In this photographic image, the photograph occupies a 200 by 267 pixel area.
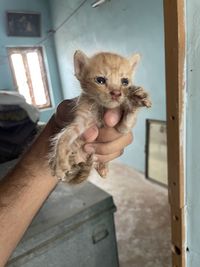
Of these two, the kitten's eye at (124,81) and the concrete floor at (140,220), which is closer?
the kitten's eye at (124,81)

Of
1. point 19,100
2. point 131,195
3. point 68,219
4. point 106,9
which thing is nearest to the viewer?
point 68,219

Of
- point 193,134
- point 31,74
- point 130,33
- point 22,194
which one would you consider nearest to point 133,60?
point 193,134

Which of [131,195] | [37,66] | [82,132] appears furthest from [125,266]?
[37,66]

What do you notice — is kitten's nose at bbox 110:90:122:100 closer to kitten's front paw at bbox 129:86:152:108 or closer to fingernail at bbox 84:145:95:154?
kitten's front paw at bbox 129:86:152:108

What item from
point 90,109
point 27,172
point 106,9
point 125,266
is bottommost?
point 125,266

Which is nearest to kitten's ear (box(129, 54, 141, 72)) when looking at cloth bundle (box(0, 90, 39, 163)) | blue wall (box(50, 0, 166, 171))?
cloth bundle (box(0, 90, 39, 163))

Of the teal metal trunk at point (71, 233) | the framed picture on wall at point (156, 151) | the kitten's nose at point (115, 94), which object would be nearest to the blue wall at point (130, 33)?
the framed picture on wall at point (156, 151)

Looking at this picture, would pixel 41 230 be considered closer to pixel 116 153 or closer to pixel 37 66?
pixel 116 153

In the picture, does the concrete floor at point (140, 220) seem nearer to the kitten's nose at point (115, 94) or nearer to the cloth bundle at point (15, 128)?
the cloth bundle at point (15, 128)
